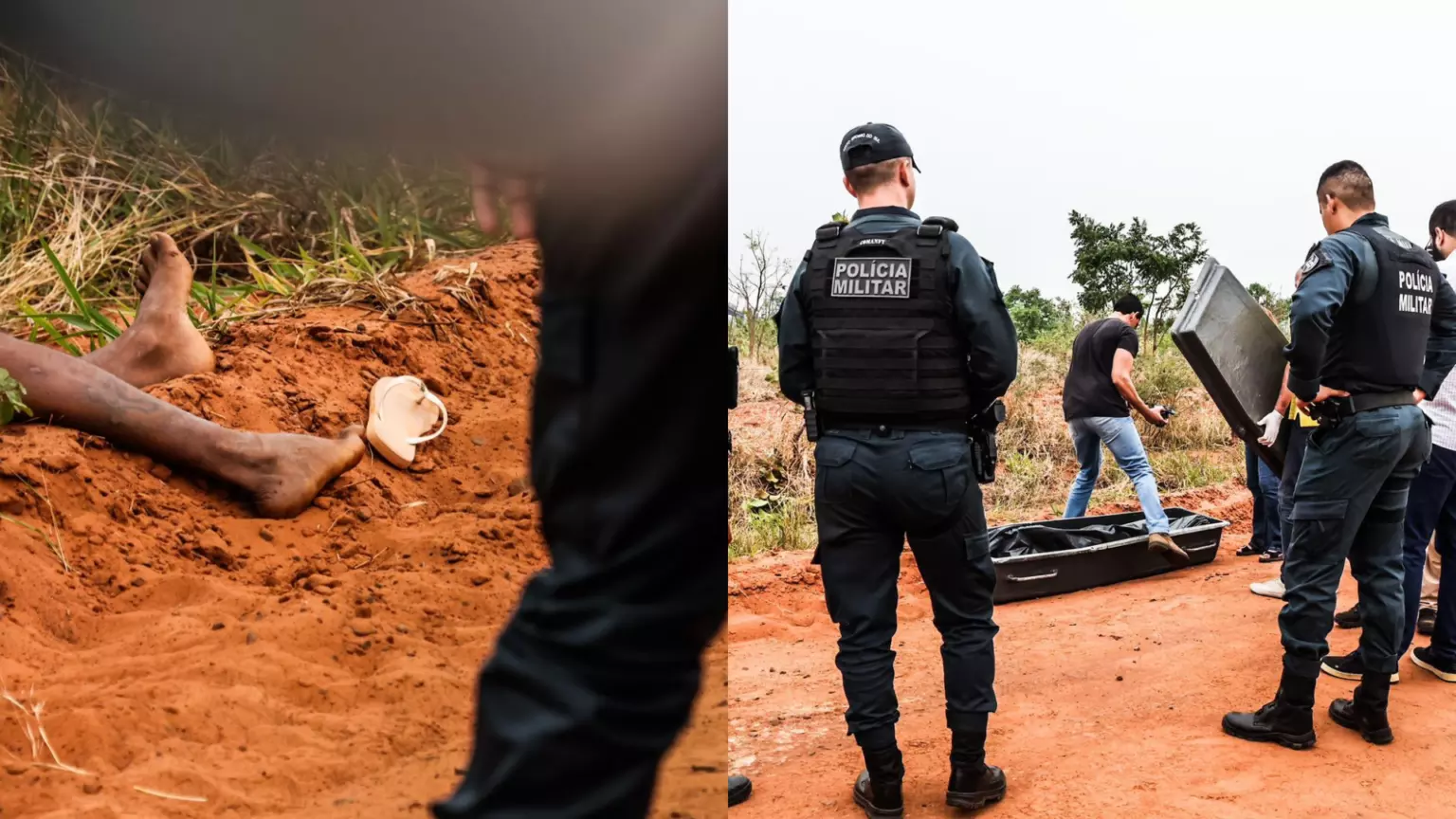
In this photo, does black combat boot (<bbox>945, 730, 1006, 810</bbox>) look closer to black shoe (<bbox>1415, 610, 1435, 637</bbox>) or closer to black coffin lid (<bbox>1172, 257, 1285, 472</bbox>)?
black coffin lid (<bbox>1172, 257, 1285, 472</bbox>)

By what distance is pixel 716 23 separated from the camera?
117 cm

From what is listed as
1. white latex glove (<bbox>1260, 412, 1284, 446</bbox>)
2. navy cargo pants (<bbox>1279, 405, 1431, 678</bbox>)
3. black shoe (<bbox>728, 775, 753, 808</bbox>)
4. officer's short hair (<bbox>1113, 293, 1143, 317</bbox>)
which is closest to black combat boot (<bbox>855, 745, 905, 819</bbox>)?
black shoe (<bbox>728, 775, 753, 808</bbox>)

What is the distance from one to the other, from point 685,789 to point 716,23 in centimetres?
134

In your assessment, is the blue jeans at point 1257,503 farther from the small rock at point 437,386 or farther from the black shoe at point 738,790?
the small rock at point 437,386

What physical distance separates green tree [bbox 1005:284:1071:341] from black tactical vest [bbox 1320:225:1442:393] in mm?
14379

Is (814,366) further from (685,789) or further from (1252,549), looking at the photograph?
(1252,549)

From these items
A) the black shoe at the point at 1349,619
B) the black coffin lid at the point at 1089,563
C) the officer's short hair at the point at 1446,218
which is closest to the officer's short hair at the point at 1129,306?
the black coffin lid at the point at 1089,563

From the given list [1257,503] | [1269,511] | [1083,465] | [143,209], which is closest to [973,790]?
[143,209]

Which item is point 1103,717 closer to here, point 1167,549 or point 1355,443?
point 1355,443

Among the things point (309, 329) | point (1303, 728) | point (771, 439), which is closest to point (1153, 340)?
point (771, 439)

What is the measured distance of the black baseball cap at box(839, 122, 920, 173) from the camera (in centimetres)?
257

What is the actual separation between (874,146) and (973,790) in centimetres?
166

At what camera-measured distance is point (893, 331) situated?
97.8 inches

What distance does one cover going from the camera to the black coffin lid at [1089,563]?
178 inches
